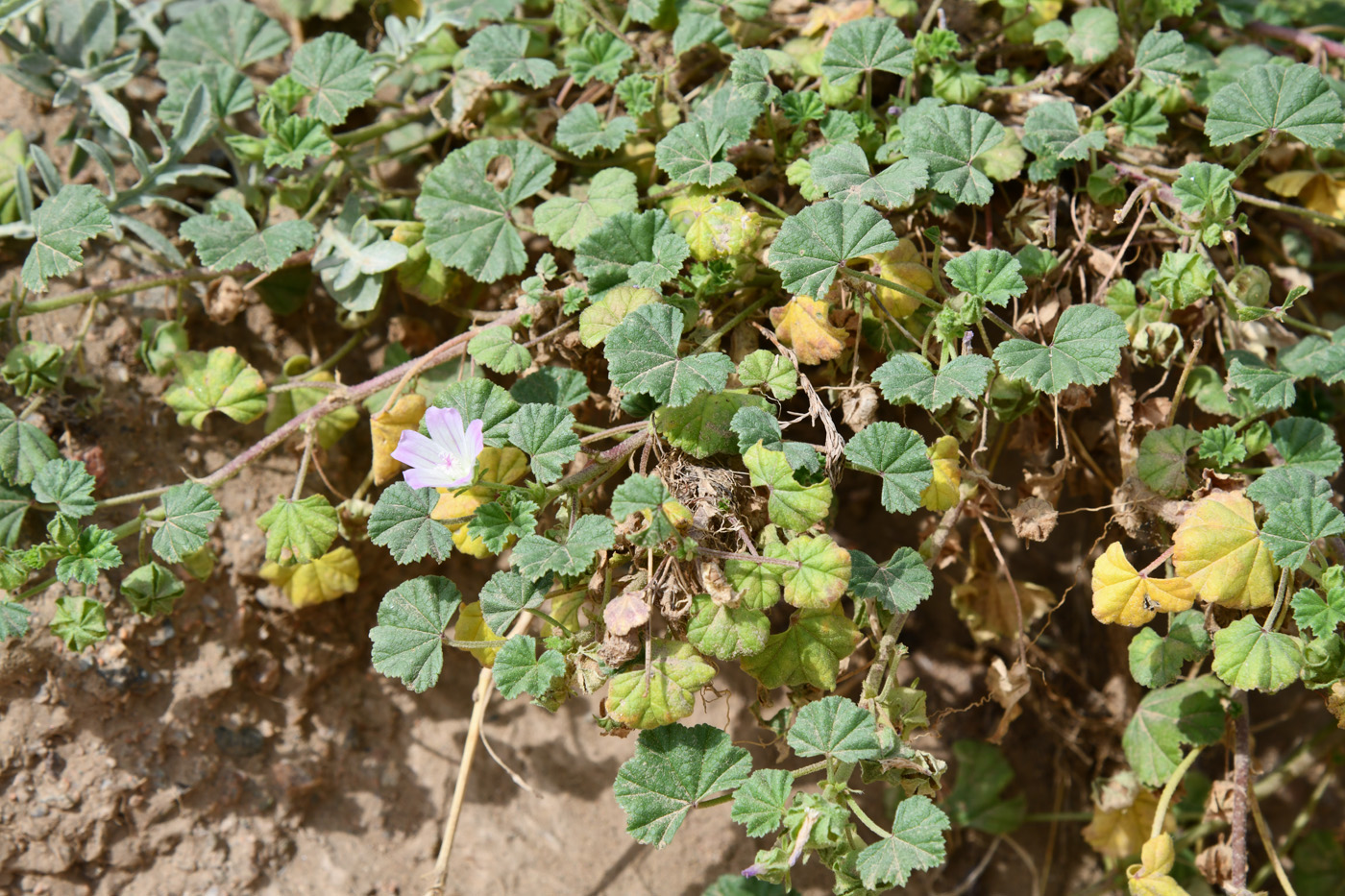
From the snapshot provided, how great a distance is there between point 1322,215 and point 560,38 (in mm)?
2127

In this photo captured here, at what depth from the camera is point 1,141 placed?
109 inches

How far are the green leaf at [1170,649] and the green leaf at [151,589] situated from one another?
2.29 metres

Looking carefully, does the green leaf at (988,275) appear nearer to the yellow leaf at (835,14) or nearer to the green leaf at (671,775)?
the yellow leaf at (835,14)

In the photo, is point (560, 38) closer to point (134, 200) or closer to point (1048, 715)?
point (134, 200)

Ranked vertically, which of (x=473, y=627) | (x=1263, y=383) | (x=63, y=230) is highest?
(x=63, y=230)

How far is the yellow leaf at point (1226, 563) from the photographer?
2.11 metres

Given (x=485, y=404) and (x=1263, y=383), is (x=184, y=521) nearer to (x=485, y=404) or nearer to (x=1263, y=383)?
(x=485, y=404)

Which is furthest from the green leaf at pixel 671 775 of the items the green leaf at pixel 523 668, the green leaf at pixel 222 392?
the green leaf at pixel 222 392

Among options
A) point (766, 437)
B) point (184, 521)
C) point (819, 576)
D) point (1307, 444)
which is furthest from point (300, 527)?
point (1307, 444)

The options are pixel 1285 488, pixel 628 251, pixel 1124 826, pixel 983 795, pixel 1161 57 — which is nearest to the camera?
pixel 1285 488

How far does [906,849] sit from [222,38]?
2821mm

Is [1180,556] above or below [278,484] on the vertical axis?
above

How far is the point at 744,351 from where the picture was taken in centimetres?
246

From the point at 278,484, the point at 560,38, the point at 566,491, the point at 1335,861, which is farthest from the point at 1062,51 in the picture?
the point at 1335,861
